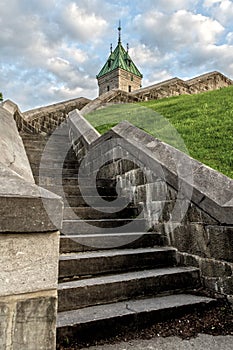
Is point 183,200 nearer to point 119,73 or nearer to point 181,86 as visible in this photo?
point 181,86

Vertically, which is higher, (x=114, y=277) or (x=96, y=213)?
(x=96, y=213)

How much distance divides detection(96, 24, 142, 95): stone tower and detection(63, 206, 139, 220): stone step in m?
48.7

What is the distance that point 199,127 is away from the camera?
6.00m

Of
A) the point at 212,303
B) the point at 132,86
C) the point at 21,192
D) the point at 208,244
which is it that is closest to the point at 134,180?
the point at 208,244

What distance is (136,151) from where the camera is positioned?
14.3ft

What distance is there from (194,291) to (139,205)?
155 cm

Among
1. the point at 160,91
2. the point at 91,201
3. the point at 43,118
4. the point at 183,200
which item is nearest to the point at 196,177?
the point at 183,200

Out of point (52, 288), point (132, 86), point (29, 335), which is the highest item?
point (132, 86)

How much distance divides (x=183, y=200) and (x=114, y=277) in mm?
1121

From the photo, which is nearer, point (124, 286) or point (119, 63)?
point (124, 286)

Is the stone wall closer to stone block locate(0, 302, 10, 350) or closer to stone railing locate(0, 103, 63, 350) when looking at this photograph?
stone railing locate(0, 103, 63, 350)

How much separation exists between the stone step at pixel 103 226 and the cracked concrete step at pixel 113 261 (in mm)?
476

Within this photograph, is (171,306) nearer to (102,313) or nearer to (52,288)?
(102,313)

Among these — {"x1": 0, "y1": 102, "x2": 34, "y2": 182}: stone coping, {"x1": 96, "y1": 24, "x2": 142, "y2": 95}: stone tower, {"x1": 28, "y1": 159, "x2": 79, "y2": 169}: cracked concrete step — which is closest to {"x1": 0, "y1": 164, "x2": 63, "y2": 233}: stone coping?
{"x1": 0, "y1": 102, "x2": 34, "y2": 182}: stone coping
